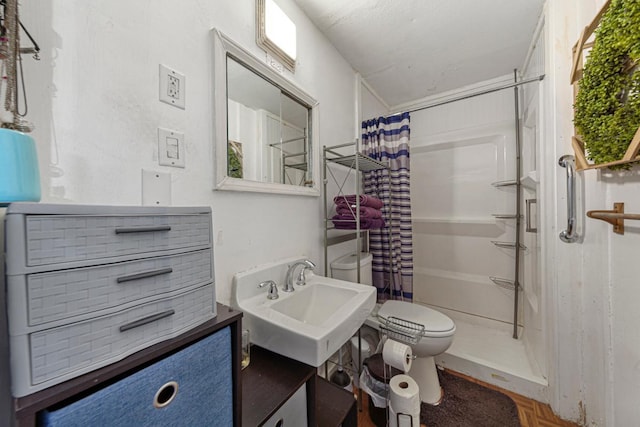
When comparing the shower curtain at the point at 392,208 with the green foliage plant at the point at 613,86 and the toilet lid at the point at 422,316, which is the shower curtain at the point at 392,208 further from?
the green foliage plant at the point at 613,86

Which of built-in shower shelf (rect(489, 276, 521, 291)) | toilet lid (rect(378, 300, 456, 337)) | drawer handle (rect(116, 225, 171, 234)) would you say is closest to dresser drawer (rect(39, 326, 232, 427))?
drawer handle (rect(116, 225, 171, 234))

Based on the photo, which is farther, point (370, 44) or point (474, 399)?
point (370, 44)

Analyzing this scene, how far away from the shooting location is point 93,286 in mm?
400

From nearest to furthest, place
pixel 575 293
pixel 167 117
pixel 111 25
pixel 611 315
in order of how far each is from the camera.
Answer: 1. pixel 111 25
2. pixel 167 117
3. pixel 611 315
4. pixel 575 293

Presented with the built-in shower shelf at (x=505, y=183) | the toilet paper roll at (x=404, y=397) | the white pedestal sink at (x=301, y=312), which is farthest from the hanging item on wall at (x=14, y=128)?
the built-in shower shelf at (x=505, y=183)

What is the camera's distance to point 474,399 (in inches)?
54.0

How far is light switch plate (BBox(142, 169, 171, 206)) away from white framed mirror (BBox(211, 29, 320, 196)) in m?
0.17

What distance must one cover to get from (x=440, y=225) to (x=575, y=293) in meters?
1.18

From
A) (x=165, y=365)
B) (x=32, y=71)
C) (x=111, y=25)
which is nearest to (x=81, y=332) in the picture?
(x=165, y=365)

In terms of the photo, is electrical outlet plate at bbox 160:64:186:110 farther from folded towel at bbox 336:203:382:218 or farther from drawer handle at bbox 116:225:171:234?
folded towel at bbox 336:203:382:218

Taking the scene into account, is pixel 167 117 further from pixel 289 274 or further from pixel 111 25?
pixel 289 274

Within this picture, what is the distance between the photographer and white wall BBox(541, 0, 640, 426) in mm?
985

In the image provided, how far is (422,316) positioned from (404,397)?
54cm

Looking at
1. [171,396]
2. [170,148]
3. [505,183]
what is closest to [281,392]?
[171,396]
